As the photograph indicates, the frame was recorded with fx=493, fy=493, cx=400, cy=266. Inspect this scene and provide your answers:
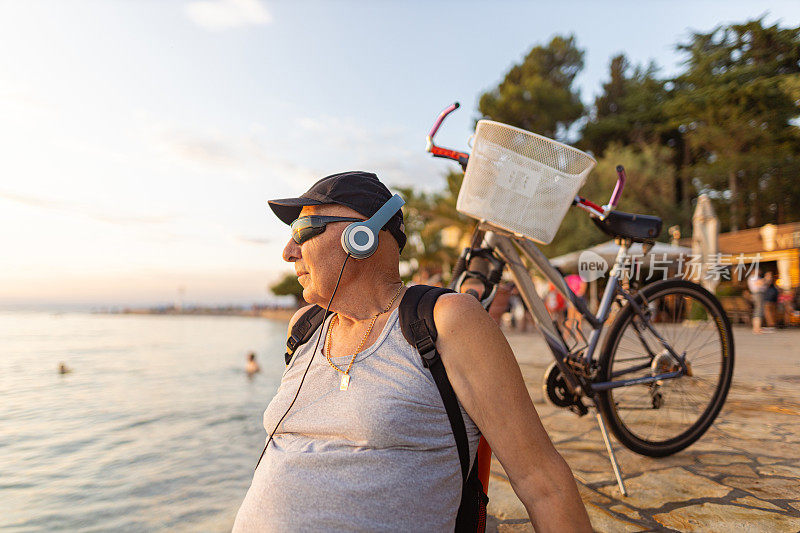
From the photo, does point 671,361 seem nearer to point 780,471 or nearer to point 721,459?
point 721,459

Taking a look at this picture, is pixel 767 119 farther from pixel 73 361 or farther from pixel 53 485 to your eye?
pixel 73 361

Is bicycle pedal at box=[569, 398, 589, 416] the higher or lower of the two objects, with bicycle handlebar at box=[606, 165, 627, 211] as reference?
lower

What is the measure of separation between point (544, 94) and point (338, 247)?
3305cm

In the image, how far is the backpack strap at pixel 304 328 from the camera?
1.52 m

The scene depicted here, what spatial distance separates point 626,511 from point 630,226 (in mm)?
1373

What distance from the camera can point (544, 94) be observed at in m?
31.2

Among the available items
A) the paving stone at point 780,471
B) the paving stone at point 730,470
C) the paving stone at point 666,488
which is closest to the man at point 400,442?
the paving stone at point 666,488

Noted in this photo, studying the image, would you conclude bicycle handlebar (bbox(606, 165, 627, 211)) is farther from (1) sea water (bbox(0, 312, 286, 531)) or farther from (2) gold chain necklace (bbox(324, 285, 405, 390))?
(1) sea water (bbox(0, 312, 286, 531))

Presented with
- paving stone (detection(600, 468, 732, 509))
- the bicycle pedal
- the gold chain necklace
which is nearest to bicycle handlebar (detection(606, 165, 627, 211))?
the bicycle pedal

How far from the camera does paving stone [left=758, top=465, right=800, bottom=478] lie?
246 cm

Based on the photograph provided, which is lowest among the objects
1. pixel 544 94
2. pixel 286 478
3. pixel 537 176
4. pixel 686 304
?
pixel 286 478

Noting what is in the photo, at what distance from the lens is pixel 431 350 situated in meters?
1.14

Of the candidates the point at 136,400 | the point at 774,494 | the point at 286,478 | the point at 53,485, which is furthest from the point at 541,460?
the point at 136,400

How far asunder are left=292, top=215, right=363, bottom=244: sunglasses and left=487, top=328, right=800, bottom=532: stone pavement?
55.9 inches
